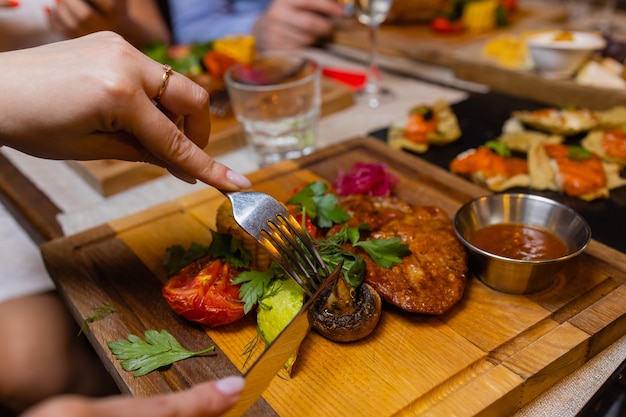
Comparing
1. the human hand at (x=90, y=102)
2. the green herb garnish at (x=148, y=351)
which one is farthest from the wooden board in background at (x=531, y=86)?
the green herb garnish at (x=148, y=351)

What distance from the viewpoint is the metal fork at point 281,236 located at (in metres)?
1.60

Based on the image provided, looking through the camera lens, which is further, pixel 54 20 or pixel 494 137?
pixel 54 20

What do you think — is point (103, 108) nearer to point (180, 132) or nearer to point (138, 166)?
point (180, 132)

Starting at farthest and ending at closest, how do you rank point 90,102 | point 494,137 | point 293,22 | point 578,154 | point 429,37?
point 293,22, point 429,37, point 494,137, point 578,154, point 90,102

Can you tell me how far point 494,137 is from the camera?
286 cm

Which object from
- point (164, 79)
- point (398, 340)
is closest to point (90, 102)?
point (164, 79)

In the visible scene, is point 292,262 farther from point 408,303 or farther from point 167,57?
point 167,57

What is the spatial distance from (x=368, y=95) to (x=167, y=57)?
1.40m

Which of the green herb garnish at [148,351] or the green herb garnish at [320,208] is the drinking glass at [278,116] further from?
the green herb garnish at [148,351]

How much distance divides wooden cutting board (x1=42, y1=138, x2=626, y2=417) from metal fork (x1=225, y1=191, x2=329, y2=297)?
0.65ft

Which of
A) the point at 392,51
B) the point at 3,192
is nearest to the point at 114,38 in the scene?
the point at 3,192

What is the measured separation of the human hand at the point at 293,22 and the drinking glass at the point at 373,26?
88cm

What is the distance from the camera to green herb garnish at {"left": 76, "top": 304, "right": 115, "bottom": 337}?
67.6 inches

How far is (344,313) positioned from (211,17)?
4.04m
